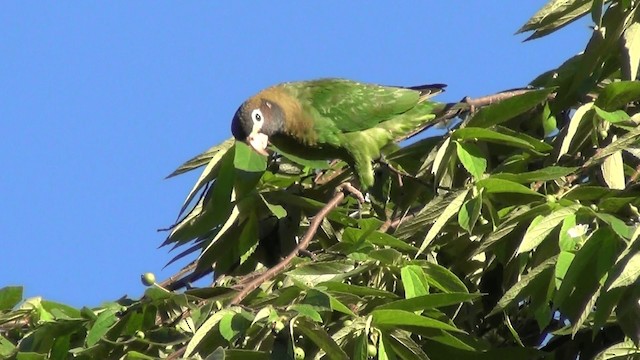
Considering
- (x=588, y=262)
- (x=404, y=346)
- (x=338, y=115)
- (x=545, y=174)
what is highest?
(x=338, y=115)

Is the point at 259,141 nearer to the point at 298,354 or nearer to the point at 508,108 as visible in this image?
the point at 508,108

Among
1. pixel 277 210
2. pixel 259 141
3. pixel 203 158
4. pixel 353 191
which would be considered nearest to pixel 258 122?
pixel 259 141

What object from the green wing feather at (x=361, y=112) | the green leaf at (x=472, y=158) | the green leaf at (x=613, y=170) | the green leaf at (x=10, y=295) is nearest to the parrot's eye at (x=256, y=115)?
the green wing feather at (x=361, y=112)

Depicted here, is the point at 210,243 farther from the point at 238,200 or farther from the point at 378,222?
the point at 378,222

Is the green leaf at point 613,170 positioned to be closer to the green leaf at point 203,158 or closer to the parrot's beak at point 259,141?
the green leaf at point 203,158

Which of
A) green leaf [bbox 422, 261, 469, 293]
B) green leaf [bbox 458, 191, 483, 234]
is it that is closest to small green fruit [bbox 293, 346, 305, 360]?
green leaf [bbox 422, 261, 469, 293]

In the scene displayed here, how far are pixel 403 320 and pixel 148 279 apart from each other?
2.79 ft

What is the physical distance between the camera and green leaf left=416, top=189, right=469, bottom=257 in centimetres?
374

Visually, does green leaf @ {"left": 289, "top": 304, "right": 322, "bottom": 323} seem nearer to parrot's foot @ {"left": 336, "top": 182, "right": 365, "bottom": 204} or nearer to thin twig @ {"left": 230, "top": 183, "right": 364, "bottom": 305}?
thin twig @ {"left": 230, "top": 183, "right": 364, "bottom": 305}

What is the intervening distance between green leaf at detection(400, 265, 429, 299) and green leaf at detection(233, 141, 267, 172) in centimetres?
69

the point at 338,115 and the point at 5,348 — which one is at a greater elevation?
the point at 338,115

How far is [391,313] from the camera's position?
3402mm

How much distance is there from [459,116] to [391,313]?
1378 millimetres

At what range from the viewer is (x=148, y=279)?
3.66m
